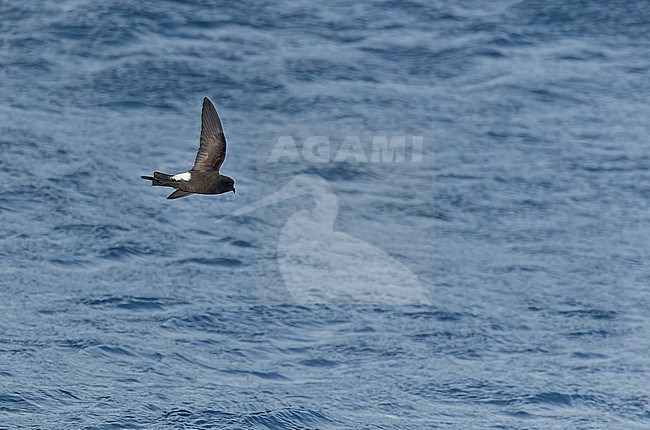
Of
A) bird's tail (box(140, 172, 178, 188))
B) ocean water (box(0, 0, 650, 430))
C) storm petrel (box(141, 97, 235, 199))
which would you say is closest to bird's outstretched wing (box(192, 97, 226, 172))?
storm petrel (box(141, 97, 235, 199))

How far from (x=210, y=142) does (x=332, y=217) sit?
13.6 metres

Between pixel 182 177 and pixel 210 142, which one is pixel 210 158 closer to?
pixel 210 142

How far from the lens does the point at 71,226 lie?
30.3 meters

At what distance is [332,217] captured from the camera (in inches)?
1209

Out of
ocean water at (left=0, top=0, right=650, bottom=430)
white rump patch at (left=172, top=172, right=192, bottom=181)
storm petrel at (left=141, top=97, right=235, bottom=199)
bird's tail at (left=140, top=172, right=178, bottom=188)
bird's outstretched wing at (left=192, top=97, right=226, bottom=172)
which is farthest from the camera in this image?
ocean water at (left=0, top=0, right=650, bottom=430)

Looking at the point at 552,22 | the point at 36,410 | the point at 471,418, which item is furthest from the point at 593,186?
A: the point at 36,410

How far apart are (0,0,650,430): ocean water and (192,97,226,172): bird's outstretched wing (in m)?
8.51

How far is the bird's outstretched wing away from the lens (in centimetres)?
1717

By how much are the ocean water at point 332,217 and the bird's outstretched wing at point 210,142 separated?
851 cm

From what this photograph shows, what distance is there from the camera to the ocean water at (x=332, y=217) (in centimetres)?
2680

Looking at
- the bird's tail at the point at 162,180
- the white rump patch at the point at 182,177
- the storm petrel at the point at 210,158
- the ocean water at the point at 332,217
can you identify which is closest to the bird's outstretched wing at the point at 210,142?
the storm petrel at the point at 210,158

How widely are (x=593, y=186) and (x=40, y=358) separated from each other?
1084cm

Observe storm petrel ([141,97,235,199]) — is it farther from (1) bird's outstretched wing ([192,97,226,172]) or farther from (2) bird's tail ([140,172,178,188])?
(2) bird's tail ([140,172,178,188])

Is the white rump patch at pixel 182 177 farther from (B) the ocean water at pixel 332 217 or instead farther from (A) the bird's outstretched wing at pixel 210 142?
(B) the ocean water at pixel 332 217
